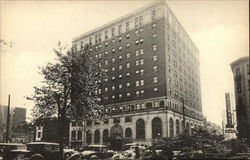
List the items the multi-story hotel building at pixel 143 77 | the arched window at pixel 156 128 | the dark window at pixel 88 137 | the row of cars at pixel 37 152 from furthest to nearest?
the dark window at pixel 88 137, the multi-story hotel building at pixel 143 77, the arched window at pixel 156 128, the row of cars at pixel 37 152

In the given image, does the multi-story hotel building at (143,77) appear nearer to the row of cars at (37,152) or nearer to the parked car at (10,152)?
the row of cars at (37,152)

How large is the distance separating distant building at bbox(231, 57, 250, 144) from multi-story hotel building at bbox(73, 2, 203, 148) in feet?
33.2

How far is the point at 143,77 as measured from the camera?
53.4 m

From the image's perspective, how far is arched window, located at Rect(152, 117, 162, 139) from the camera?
4831 cm

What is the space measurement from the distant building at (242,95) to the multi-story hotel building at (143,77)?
10.1 metres

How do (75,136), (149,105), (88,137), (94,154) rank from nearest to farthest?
(94,154), (149,105), (88,137), (75,136)

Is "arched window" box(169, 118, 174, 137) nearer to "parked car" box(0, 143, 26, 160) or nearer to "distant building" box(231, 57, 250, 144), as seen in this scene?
"distant building" box(231, 57, 250, 144)

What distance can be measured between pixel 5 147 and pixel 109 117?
35676 mm

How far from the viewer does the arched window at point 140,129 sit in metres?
50.6

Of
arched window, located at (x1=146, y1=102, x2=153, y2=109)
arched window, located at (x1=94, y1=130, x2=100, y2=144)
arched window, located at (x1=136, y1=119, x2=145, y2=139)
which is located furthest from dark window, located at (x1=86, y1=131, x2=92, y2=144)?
arched window, located at (x1=146, y1=102, x2=153, y2=109)

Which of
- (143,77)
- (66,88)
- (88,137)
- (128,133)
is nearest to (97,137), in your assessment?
(88,137)

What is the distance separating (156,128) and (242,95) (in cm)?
1626

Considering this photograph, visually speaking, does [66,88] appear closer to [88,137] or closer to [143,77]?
[143,77]

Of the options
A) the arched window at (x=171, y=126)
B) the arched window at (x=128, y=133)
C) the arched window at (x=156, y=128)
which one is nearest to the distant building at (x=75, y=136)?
the arched window at (x=128, y=133)
